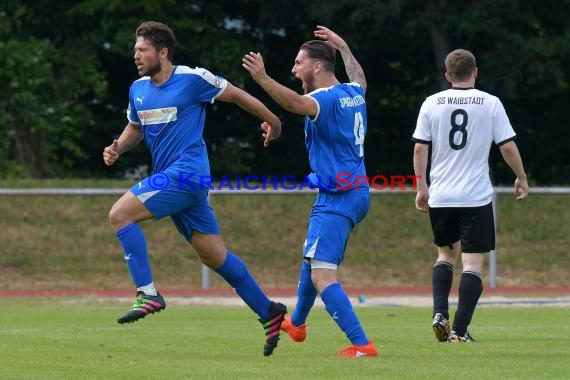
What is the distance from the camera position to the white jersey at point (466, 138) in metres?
10.3

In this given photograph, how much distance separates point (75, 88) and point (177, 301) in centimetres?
1107

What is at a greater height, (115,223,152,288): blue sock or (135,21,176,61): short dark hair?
(135,21,176,61): short dark hair

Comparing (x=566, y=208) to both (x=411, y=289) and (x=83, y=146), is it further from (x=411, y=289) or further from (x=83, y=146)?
(x=83, y=146)

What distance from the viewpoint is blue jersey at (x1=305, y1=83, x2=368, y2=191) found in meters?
9.01

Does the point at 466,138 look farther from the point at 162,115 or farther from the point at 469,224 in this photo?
the point at 162,115

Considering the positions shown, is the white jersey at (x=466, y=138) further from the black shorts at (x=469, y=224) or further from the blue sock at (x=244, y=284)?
the blue sock at (x=244, y=284)

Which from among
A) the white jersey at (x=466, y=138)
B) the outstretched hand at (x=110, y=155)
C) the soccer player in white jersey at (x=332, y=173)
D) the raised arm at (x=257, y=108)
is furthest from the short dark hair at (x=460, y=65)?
the outstretched hand at (x=110, y=155)

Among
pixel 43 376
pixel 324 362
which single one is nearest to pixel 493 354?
pixel 324 362

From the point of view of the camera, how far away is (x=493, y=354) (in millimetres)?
9117

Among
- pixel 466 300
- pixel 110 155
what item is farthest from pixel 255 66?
pixel 466 300

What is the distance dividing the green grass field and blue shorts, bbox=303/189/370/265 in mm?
679

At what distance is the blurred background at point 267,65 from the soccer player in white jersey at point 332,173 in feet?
55.4

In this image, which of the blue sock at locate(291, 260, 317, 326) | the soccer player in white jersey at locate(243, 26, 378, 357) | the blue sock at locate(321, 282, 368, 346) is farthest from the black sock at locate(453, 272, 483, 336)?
the blue sock at locate(321, 282, 368, 346)

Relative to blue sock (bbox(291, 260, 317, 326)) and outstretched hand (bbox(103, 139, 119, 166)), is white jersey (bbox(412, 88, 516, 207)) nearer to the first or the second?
blue sock (bbox(291, 260, 317, 326))
